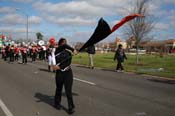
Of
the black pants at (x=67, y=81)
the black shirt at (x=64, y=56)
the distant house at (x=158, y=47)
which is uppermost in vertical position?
the black shirt at (x=64, y=56)

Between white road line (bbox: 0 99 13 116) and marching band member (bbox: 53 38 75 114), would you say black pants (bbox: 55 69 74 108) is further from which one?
white road line (bbox: 0 99 13 116)

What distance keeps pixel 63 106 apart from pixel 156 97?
3436 millimetres

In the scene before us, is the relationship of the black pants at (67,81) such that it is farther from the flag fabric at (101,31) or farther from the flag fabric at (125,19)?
the flag fabric at (125,19)

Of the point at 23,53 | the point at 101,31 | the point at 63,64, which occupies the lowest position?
the point at 23,53

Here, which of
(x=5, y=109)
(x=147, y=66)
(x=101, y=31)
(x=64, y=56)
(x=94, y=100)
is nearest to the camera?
(x=101, y=31)

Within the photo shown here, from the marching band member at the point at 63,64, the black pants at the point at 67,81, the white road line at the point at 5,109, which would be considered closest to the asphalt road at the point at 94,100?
the white road line at the point at 5,109

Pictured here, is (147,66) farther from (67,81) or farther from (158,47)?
(158,47)

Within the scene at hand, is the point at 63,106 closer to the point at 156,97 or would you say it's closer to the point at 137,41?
the point at 156,97

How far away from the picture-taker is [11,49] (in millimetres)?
34031

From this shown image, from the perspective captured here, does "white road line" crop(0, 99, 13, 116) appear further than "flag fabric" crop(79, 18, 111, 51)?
Yes

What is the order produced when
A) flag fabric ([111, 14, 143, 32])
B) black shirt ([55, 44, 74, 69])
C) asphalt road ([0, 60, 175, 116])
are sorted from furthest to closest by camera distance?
black shirt ([55, 44, 74, 69])
asphalt road ([0, 60, 175, 116])
flag fabric ([111, 14, 143, 32])

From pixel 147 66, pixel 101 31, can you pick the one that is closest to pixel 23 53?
pixel 147 66

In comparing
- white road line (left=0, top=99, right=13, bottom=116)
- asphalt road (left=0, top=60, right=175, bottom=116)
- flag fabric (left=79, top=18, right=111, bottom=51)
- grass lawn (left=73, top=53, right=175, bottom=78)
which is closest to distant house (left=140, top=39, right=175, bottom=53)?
grass lawn (left=73, top=53, right=175, bottom=78)

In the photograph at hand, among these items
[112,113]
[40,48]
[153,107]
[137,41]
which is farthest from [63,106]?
[40,48]
